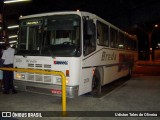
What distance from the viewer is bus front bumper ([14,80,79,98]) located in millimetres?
7809

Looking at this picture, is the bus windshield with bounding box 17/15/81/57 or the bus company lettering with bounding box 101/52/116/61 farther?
the bus company lettering with bounding box 101/52/116/61

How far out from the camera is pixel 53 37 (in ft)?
27.2

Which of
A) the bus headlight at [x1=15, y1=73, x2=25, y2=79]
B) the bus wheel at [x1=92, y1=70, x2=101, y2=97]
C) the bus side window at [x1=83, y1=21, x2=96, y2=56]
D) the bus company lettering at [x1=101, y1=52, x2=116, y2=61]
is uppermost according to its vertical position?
the bus side window at [x1=83, y1=21, x2=96, y2=56]

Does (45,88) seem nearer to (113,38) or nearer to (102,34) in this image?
(102,34)

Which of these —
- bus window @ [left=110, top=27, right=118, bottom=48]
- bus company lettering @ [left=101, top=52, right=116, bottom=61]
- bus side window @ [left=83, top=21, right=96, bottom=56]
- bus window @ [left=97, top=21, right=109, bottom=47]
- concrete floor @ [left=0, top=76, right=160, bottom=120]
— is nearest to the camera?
concrete floor @ [left=0, top=76, right=160, bottom=120]

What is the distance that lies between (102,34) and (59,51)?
281cm

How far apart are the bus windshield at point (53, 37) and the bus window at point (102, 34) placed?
1791 millimetres

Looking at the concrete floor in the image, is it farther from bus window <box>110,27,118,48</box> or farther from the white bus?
bus window <box>110,27,118,48</box>

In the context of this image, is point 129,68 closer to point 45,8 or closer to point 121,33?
point 121,33

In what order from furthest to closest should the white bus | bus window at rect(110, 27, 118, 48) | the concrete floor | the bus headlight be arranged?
1. bus window at rect(110, 27, 118, 48)
2. the bus headlight
3. the white bus
4. the concrete floor

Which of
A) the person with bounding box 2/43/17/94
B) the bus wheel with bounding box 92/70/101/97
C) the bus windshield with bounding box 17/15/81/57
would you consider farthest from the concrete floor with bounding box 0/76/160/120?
the bus windshield with bounding box 17/15/81/57

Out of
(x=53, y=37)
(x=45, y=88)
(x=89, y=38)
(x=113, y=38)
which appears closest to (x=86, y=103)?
(x=45, y=88)

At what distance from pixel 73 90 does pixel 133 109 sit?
76.8 inches

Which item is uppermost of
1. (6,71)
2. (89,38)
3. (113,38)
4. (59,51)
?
(113,38)
